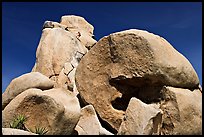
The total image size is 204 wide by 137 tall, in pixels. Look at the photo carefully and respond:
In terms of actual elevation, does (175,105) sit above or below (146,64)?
below

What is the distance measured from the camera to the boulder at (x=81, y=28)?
20812mm

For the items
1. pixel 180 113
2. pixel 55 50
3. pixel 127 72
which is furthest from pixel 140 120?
pixel 55 50

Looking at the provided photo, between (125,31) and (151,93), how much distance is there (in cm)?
232

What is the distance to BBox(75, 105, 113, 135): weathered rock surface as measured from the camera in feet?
35.8

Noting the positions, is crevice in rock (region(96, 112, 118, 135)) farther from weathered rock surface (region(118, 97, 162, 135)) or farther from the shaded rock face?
weathered rock surface (region(118, 97, 162, 135))

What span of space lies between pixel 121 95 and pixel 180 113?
2.33 metres

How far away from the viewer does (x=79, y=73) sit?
12477mm

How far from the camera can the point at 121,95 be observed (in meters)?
11.8

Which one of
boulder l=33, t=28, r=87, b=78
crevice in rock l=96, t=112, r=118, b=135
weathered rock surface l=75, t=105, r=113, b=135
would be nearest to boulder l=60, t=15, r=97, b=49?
boulder l=33, t=28, r=87, b=78

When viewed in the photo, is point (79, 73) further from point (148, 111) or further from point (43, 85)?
point (148, 111)

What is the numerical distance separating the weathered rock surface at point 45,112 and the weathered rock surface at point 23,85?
5.06ft

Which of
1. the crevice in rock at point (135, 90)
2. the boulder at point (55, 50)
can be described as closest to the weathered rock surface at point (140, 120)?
the crevice in rock at point (135, 90)

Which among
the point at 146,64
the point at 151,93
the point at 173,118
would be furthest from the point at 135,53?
the point at 173,118

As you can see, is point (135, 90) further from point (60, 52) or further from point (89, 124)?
point (60, 52)
